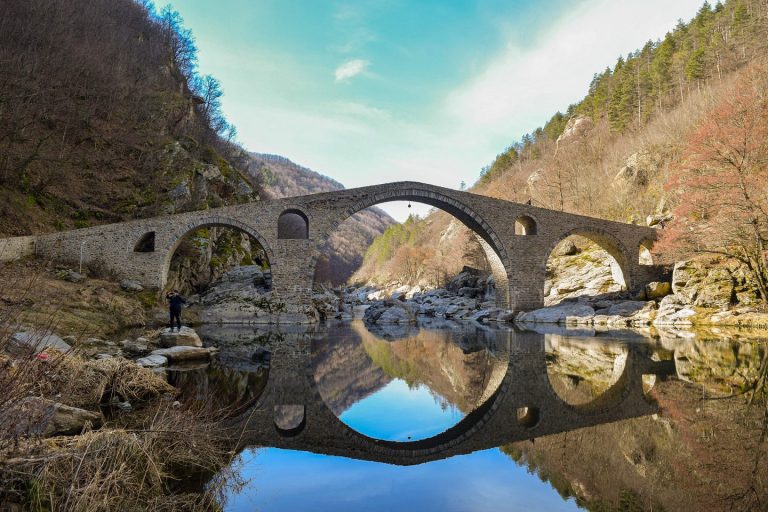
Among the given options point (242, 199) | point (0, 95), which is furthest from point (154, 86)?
point (0, 95)

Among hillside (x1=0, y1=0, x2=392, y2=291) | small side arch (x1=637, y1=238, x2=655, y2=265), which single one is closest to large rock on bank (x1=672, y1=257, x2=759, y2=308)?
small side arch (x1=637, y1=238, x2=655, y2=265)

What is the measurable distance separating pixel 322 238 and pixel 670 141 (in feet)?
94.8

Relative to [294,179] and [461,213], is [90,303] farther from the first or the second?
[294,179]

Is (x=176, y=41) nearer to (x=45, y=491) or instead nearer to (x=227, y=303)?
(x=227, y=303)

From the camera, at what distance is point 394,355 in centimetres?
1295

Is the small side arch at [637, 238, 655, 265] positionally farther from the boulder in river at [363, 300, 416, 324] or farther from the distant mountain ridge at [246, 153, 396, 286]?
the distant mountain ridge at [246, 153, 396, 286]

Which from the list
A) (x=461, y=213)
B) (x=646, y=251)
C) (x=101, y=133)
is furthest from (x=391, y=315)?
(x=101, y=133)

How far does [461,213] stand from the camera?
2766 cm

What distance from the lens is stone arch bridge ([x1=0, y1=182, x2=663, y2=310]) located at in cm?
2156

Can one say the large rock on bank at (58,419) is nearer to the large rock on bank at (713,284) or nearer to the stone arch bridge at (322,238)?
the stone arch bridge at (322,238)

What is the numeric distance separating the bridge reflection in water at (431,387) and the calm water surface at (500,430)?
4cm

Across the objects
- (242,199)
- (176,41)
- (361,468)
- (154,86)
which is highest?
(176,41)

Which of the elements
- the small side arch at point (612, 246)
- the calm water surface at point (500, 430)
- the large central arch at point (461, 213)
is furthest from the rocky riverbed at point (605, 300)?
the calm water surface at point (500, 430)

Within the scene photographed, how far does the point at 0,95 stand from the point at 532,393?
2179 centimetres
